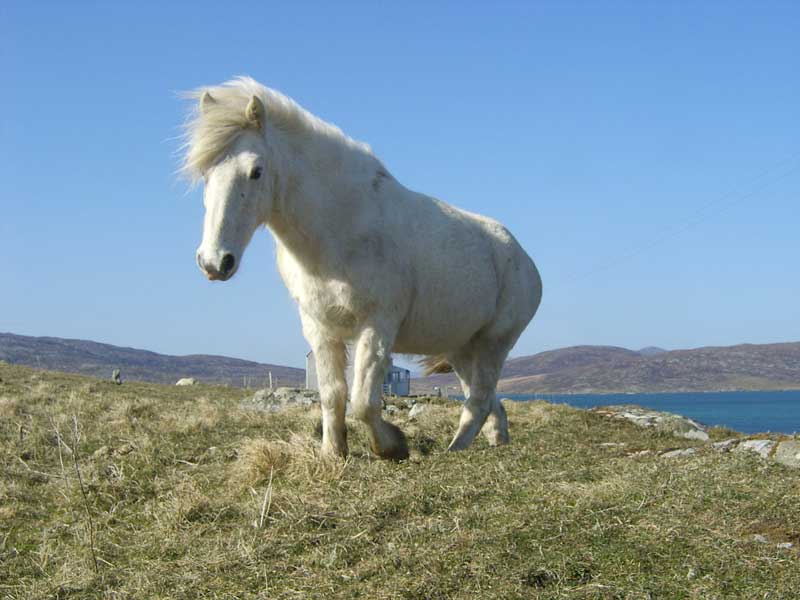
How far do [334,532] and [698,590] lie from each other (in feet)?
6.88

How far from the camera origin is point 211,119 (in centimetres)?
669

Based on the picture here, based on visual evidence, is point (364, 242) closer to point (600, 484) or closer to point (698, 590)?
point (600, 484)

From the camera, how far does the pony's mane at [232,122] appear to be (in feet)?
21.6

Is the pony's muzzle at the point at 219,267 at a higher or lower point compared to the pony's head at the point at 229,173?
lower

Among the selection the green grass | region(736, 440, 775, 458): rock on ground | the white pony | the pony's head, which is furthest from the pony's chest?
region(736, 440, 775, 458): rock on ground

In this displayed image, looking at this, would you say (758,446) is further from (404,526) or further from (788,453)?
(404,526)

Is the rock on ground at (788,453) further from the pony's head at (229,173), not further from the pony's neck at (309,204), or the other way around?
the pony's head at (229,173)

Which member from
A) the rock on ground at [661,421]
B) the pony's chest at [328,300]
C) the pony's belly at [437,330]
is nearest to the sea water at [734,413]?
the rock on ground at [661,421]

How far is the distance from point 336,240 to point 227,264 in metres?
1.27

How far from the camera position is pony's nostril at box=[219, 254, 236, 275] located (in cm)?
612

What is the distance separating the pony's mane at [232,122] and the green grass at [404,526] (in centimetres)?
244

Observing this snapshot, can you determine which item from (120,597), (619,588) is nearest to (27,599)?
(120,597)

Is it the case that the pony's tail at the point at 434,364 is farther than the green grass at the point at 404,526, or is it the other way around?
the pony's tail at the point at 434,364

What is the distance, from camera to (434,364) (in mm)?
10406
